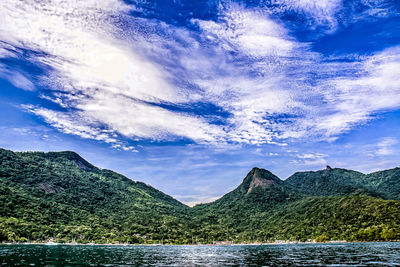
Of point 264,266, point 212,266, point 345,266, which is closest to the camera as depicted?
point 345,266

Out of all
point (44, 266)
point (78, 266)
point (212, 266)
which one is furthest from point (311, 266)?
point (44, 266)

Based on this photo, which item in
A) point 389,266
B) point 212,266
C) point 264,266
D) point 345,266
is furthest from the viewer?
point 212,266

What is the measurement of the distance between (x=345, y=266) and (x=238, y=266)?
75.0ft

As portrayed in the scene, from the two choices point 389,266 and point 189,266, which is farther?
point 189,266

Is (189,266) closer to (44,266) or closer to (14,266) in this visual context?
(44,266)

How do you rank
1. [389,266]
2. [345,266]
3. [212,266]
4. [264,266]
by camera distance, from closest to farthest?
1. [389,266]
2. [345,266]
3. [264,266]
4. [212,266]

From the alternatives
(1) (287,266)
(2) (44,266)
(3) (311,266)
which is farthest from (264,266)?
(2) (44,266)

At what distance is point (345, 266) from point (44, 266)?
6570cm

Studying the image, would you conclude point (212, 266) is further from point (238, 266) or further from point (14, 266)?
point (14, 266)

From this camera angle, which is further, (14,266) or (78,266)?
(78,266)

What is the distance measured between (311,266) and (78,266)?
174ft

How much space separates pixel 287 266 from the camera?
56688 mm

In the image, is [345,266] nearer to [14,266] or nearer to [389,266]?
[389,266]

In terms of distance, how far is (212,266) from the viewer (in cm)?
6241
